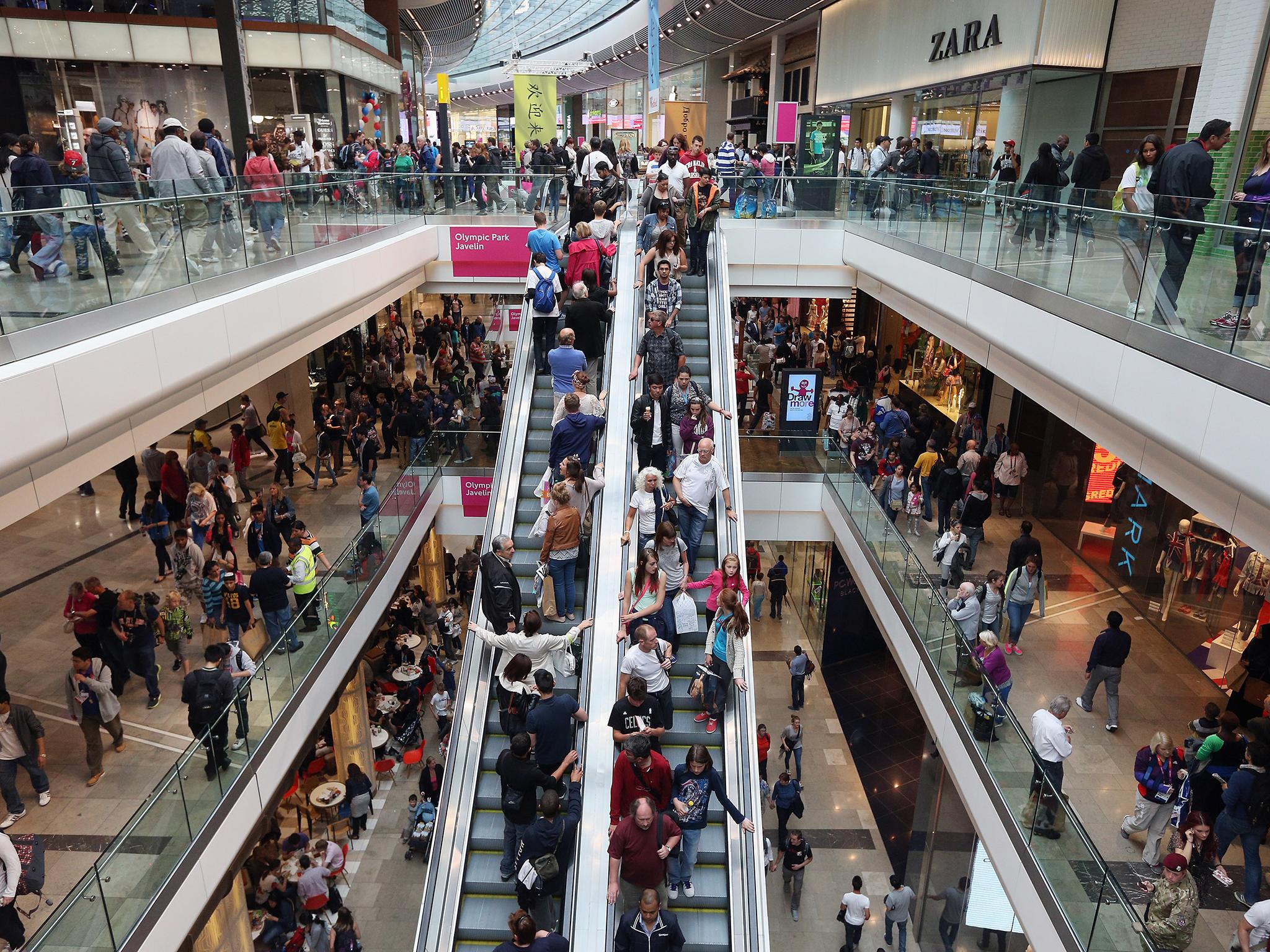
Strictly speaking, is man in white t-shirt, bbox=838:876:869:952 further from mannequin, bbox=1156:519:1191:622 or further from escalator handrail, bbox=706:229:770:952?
mannequin, bbox=1156:519:1191:622

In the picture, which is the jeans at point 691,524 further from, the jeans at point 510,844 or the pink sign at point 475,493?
the pink sign at point 475,493

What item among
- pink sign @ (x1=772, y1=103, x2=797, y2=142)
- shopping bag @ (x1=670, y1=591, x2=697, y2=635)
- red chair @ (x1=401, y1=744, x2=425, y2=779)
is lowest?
red chair @ (x1=401, y1=744, x2=425, y2=779)

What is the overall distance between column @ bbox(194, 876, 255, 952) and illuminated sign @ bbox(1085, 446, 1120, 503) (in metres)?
12.6

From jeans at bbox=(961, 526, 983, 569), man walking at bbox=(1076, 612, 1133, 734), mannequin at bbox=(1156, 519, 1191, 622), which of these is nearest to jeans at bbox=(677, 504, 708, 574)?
man walking at bbox=(1076, 612, 1133, 734)

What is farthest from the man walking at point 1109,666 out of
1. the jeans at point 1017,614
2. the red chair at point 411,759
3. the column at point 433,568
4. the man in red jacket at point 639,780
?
the column at point 433,568

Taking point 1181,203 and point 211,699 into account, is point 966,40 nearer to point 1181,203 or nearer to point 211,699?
point 1181,203

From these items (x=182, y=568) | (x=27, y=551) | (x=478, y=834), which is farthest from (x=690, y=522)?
(x=27, y=551)

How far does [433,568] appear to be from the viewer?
18.5 meters

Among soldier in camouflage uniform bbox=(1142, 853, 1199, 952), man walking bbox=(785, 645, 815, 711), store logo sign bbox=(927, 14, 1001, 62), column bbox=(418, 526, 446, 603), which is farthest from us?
store logo sign bbox=(927, 14, 1001, 62)

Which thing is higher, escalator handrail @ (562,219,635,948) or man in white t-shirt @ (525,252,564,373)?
man in white t-shirt @ (525,252,564,373)

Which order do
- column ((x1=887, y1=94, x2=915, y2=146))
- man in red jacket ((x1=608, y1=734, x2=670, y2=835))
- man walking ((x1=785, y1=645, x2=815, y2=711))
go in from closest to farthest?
man in red jacket ((x1=608, y1=734, x2=670, y2=835)) < man walking ((x1=785, y1=645, x2=815, y2=711)) < column ((x1=887, y1=94, x2=915, y2=146))

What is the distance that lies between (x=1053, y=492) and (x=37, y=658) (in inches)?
579

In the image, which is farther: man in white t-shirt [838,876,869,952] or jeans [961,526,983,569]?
jeans [961,526,983,569]

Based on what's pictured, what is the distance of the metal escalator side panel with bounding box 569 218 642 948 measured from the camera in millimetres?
6250
